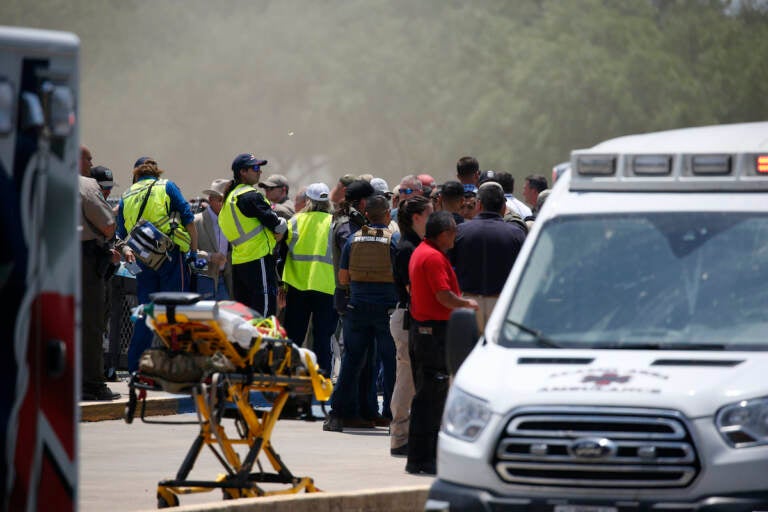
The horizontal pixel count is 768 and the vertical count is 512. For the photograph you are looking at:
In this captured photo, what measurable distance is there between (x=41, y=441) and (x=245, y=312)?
138 inches

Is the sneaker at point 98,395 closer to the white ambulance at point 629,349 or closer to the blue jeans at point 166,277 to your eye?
the blue jeans at point 166,277

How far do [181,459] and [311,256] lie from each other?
3592 mm

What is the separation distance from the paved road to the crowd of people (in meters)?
0.33

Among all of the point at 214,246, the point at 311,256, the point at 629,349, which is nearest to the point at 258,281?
the point at 311,256

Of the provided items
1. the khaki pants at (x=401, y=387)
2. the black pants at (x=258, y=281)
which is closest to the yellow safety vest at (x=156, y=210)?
the black pants at (x=258, y=281)

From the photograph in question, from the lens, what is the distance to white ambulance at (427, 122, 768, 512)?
7781 mm

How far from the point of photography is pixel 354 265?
14.4m

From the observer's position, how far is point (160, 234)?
51.9ft

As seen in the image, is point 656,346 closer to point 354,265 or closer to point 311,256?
point 354,265

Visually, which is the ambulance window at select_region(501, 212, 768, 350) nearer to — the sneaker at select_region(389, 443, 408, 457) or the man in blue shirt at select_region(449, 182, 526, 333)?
the man in blue shirt at select_region(449, 182, 526, 333)

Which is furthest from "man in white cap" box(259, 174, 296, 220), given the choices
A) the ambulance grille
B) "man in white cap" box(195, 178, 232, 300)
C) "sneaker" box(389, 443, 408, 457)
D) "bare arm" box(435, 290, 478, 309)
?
the ambulance grille

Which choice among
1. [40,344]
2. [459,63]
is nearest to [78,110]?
[40,344]

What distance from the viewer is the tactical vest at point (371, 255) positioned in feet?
46.7

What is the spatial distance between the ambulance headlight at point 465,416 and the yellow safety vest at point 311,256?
25.4ft
